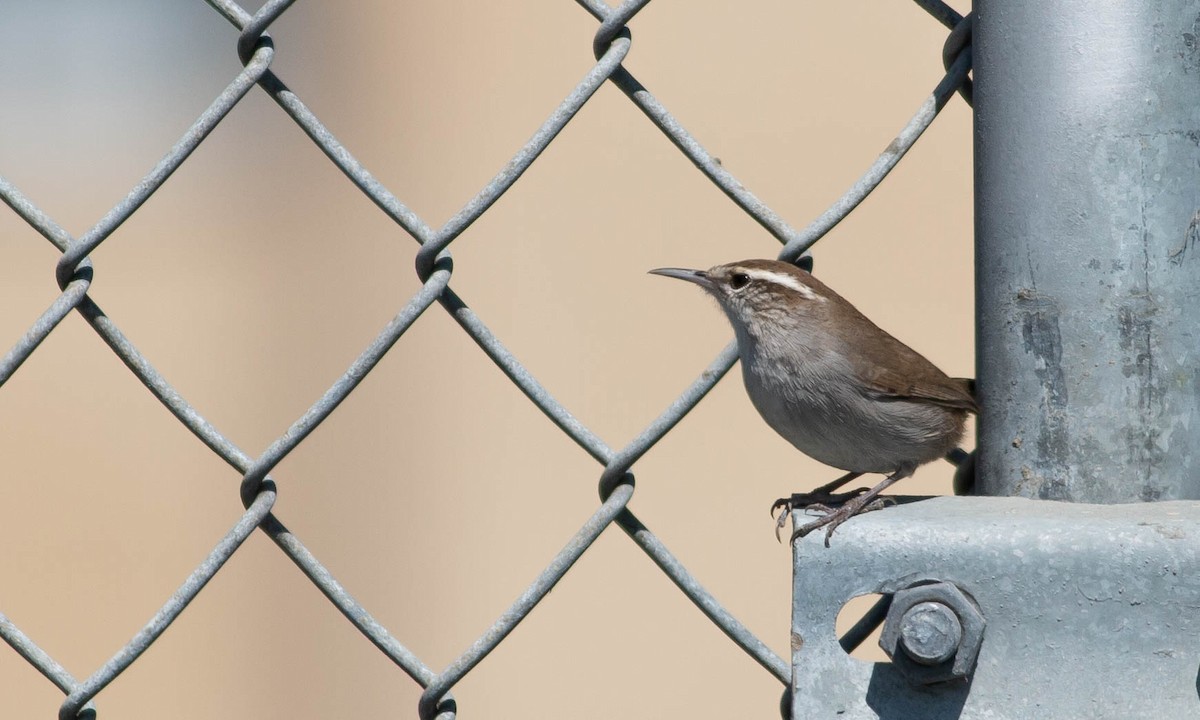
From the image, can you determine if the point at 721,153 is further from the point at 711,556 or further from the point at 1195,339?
the point at 1195,339

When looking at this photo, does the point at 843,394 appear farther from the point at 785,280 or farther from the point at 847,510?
the point at 847,510

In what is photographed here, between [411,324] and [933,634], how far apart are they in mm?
724

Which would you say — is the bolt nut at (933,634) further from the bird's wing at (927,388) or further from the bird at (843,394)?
the bird's wing at (927,388)

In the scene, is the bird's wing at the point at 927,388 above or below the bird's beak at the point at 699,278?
below

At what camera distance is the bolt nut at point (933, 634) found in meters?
0.99

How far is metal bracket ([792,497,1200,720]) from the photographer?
97 centimetres

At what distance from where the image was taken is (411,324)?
1.47 m

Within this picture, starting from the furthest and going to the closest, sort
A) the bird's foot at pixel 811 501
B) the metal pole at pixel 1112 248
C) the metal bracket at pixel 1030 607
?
the bird's foot at pixel 811 501
the metal pole at pixel 1112 248
the metal bracket at pixel 1030 607

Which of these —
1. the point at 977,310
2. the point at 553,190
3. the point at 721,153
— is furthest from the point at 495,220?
the point at 977,310

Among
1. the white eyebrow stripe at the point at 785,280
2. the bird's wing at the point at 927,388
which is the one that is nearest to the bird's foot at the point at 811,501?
the bird's wing at the point at 927,388

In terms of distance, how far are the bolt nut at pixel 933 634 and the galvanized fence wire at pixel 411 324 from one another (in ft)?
1.36

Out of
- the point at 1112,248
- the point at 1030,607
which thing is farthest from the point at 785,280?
the point at 1030,607

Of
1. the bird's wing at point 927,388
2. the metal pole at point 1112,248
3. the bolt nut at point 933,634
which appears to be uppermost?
the metal pole at point 1112,248

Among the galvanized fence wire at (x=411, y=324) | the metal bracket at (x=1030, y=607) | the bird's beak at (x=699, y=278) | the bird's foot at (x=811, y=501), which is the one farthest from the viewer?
the bird's beak at (x=699, y=278)
